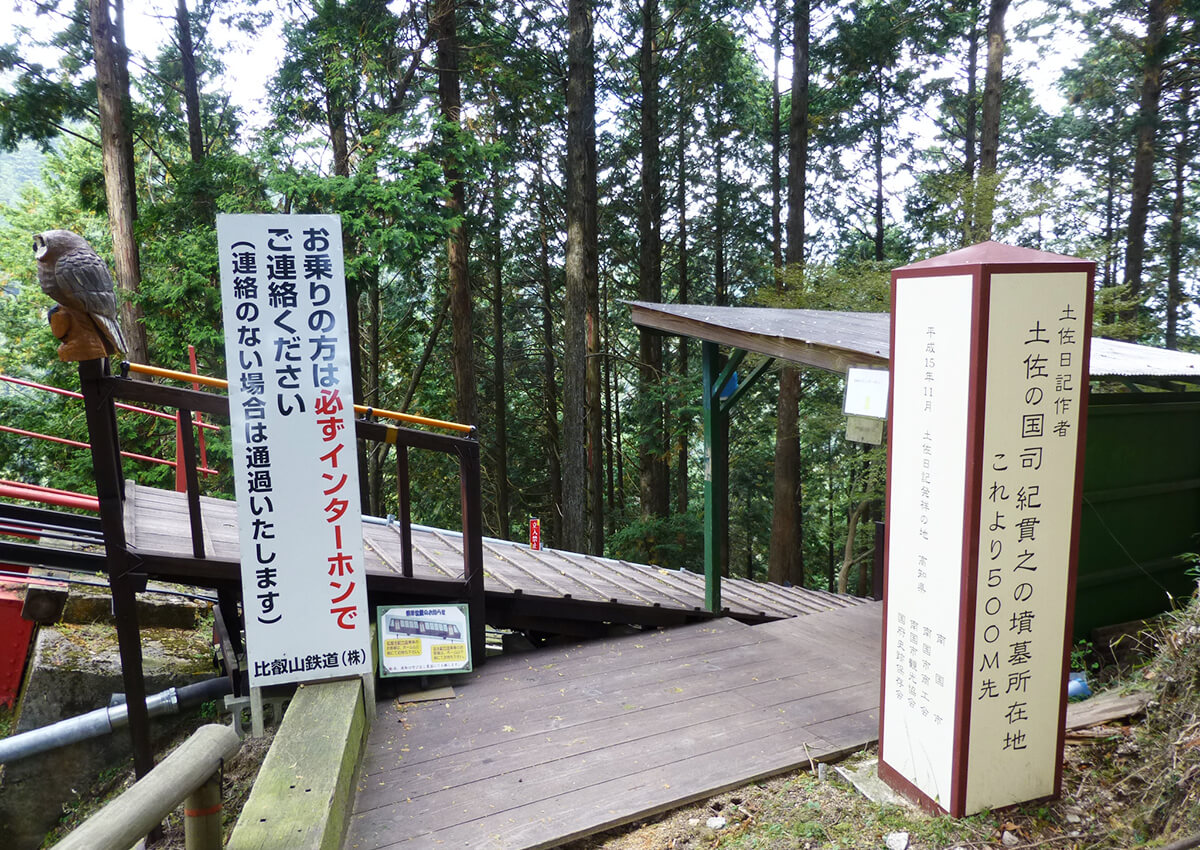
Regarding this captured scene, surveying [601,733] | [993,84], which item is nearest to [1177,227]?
[993,84]

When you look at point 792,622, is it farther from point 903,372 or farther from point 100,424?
point 100,424

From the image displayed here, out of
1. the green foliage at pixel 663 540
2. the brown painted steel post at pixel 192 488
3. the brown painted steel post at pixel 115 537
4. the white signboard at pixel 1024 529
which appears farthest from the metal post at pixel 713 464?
the green foliage at pixel 663 540

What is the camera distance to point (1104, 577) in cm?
514

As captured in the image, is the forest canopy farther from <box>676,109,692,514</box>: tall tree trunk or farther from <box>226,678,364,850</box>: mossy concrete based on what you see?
<box>226,678,364,850</box>: mossy concrete

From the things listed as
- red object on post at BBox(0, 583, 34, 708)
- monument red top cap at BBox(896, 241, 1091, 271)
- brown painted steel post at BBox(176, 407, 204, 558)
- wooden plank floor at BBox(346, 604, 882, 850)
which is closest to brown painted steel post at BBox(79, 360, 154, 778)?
brown painted steel post at BBox(176, 407, 204, 558)

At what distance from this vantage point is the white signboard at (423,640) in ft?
14.0

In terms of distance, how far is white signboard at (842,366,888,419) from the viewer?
420 centimetres

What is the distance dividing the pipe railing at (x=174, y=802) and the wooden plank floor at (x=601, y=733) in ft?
2.60

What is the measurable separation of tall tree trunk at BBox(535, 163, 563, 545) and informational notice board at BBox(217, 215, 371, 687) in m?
14.7

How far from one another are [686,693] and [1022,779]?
178cm

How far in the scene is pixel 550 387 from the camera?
19.7 metres

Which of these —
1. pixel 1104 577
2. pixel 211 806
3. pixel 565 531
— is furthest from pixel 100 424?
pixel 565 531

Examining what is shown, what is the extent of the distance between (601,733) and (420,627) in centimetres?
126

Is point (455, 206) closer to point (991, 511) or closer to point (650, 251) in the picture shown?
point (650, 251)
